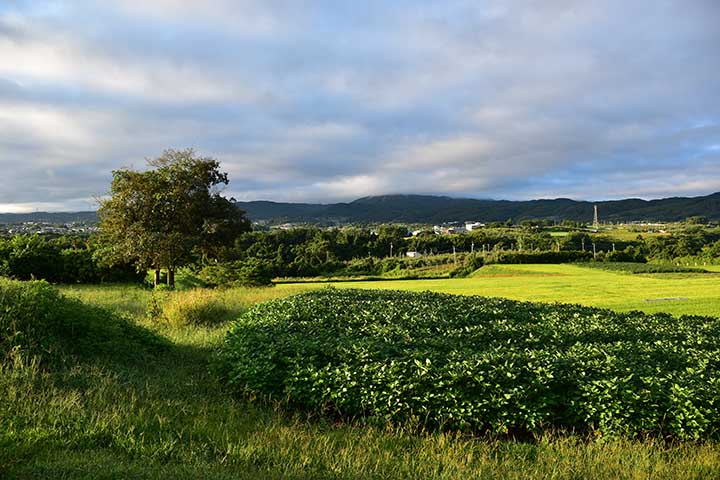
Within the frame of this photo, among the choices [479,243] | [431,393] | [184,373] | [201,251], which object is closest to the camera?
[431,393]

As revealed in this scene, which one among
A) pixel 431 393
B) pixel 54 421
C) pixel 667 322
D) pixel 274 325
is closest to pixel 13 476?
pixel 54 421

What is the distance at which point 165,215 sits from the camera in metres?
23.9

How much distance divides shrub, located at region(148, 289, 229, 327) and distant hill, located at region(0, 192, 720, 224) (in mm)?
100698

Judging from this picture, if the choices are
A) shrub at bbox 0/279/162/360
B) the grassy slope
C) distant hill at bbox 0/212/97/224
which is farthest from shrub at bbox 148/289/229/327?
distant hill at bbox 0/212/97/224

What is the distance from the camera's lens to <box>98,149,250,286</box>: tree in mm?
23094

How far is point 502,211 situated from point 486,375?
16507 centimetres

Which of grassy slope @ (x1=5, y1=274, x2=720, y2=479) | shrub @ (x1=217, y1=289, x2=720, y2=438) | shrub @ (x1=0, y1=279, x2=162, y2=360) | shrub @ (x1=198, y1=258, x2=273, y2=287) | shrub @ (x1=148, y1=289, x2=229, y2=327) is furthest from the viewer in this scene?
shrub @ (x1=198, y1=258, x2=273, y2=287)

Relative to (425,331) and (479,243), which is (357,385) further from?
(479,243)

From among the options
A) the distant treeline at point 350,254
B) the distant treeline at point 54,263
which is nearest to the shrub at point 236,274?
the distant treeline at point 350,254

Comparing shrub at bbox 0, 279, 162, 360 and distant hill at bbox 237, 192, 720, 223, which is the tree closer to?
shrub at bbox 0, 279, 162, 360

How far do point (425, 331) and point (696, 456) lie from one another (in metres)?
4.23

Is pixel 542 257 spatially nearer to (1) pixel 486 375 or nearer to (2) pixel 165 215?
(2) pixel 165 215

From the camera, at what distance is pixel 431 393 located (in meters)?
5.60

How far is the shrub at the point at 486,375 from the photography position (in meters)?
5.27
